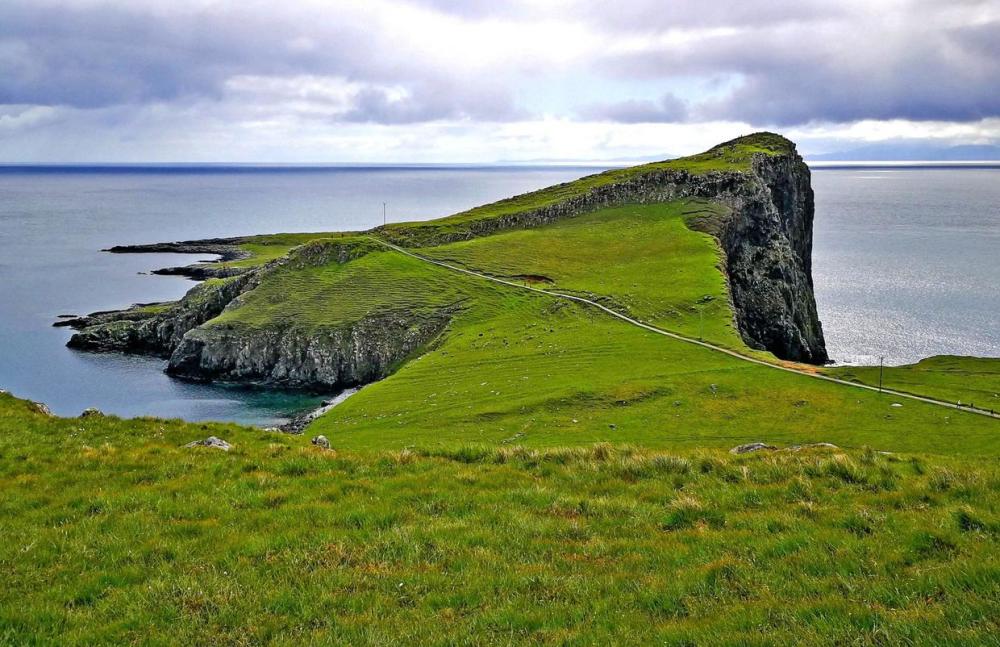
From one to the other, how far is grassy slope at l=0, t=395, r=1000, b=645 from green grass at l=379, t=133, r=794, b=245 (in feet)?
342

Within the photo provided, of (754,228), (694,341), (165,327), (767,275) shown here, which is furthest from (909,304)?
(165,327)

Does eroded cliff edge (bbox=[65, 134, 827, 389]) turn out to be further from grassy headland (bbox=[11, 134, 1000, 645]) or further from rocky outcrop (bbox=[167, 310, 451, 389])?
grassy headland (bbox=[11, 134, 1000, 645])

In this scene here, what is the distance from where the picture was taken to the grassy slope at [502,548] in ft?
31.8

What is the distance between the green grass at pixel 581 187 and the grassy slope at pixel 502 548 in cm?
10427

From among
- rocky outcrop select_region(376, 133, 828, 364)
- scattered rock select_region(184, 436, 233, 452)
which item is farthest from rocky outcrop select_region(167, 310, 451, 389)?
scattered rock select_region(184, 436, 233, 452)

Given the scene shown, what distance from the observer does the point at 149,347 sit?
109 meters

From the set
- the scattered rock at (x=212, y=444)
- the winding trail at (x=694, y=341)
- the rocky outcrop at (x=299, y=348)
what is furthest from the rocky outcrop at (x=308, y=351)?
the scattered rock at (x=212, y=444)

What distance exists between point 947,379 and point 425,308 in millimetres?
59425

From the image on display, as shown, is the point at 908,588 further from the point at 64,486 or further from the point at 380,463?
the point at 64,486

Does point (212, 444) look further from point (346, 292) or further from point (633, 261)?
point (633, 261)

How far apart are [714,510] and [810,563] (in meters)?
3.09

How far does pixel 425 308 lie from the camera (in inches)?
3590

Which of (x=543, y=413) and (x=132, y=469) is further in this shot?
(x=543, y=413)

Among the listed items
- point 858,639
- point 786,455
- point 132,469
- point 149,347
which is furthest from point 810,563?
point 149,347
